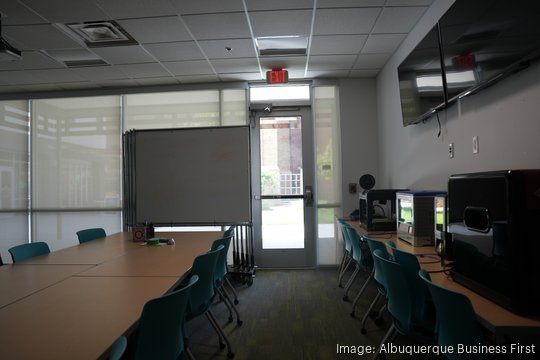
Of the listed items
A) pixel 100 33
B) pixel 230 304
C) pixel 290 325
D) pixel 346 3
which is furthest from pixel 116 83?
pixel 290 325

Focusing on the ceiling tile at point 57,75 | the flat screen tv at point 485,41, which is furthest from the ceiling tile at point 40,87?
the flat screen tv at point 485,41

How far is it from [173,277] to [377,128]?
12.3ft

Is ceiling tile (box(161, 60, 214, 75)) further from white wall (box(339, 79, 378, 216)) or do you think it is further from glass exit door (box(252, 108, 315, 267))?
white wall (box(339, 79, 378, 216))

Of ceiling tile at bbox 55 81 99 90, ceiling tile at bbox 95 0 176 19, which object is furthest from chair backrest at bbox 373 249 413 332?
ceiling tile at bbox 55 81 99 90

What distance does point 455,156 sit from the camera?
246 centimetres

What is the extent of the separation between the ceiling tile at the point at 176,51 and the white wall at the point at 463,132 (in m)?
2.47

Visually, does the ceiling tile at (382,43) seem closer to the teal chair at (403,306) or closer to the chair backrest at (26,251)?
the teal chair at (403,306)

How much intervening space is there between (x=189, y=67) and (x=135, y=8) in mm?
1350

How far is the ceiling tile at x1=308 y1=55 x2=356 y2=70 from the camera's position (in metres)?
3.82

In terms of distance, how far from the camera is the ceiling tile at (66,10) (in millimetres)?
2562

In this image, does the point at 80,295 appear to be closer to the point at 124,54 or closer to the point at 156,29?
the point at 156,29

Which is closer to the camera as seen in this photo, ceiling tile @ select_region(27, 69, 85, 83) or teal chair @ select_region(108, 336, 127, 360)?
teal chair @ select_region(108, 336, 127, 360)

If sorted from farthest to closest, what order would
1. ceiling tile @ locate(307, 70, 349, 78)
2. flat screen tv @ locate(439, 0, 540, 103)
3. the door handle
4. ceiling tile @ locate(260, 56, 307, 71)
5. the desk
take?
1. the door handle
2. ceiling tile @ locate(307, 70, 349, 78)
3. ceiling tile @ locate(260, 56, 307, 71)
4. the desk
5. flat screen tv @ locate(439, 0, 540, 103)

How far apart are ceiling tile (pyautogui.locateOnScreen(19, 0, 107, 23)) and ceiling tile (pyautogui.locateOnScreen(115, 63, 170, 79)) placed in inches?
43.2
